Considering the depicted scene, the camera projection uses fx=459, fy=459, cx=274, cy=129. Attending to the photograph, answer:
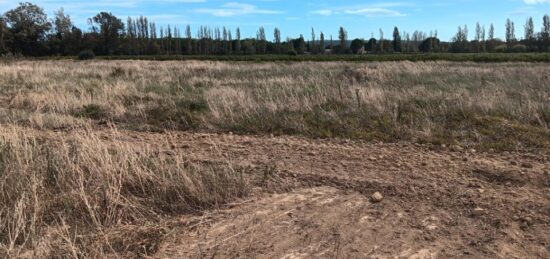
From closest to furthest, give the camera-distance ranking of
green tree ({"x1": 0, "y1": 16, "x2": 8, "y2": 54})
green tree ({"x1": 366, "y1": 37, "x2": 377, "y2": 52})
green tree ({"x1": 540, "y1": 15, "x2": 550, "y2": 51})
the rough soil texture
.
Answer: the rough soil texture, green tree ({"x1": 0, "y1": 16, "x2": 8, "y2": 54}), green tree ({"x1": 540, "y1": 15, "x2": 550, "y2": 51}), green tree ({"x1": 366, "y1": 37, "x2": 377, "y2": 52})

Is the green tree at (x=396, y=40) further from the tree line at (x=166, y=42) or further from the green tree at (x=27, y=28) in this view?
the green tree at (x=27, y=28)

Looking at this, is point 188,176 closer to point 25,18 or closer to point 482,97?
A: point 482,97

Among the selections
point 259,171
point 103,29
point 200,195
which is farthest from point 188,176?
point 103,29

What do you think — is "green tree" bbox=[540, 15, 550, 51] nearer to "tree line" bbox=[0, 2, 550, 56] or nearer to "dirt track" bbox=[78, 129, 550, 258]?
"tree line" bbox=[0, 2, 550, 56]

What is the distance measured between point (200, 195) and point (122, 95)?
8.03 meters

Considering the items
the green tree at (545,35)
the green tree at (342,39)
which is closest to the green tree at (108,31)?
the green tree at (342,39)

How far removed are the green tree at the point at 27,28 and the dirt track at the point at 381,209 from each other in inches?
2832

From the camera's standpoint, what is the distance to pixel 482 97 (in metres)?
8.80

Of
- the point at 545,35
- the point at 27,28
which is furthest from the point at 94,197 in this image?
the point at 545,35

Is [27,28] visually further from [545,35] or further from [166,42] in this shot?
[545,35]

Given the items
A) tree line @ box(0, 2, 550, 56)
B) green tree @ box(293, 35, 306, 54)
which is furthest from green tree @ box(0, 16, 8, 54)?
green tree @ box(293, 35, 306, 54)

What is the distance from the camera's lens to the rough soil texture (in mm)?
3105

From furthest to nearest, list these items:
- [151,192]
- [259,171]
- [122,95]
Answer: [122,95], [259,171], [151,192]

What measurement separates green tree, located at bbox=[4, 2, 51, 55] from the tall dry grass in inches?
2793
